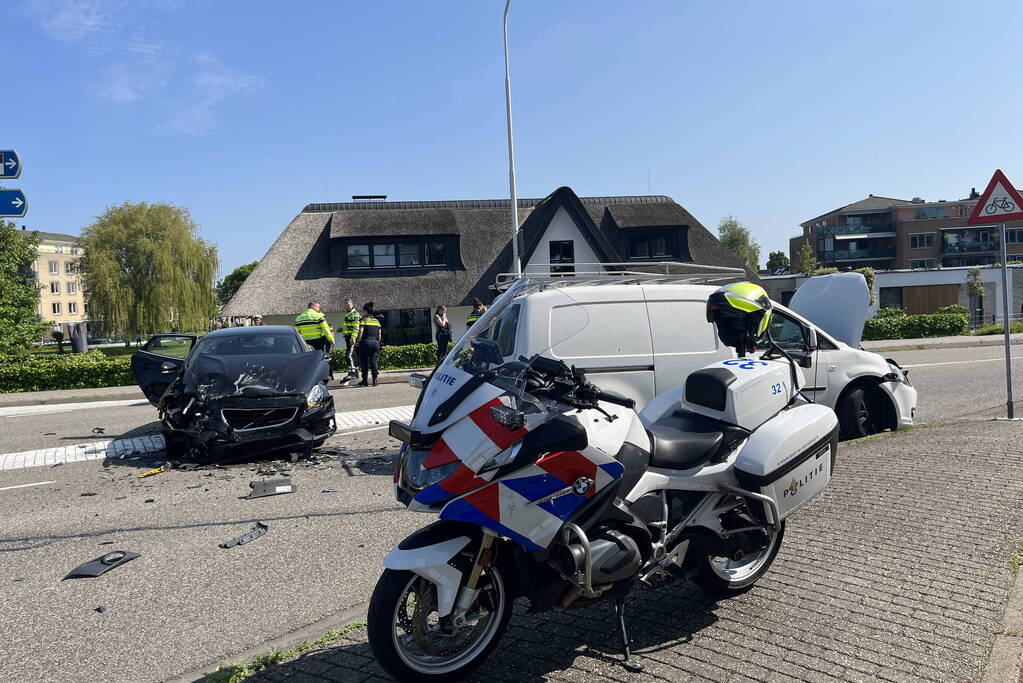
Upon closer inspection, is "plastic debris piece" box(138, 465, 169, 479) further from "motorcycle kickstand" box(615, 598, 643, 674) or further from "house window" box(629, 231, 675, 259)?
"house window" box(629, 231, 675, 259)

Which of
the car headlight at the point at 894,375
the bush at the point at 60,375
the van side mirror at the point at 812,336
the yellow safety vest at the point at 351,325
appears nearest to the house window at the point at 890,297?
the yellow safety vest at the point at 351,325

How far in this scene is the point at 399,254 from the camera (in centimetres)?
3238

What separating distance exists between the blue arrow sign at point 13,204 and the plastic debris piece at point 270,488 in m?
9.03

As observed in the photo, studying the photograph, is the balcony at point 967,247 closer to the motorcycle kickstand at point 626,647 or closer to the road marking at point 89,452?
the road marking at point 89,452

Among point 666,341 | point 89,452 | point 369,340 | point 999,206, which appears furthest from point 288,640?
point 369,340

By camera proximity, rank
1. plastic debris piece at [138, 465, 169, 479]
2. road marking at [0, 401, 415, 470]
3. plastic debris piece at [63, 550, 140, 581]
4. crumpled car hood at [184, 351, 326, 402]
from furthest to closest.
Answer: road marking at [0, 401, 415, 470]
crumpled car hood at [184, 351, 326, 402]
plastic debris piece at [138, 465, 169, 479]
plastic debris piece at [63, 550, 140, 581]

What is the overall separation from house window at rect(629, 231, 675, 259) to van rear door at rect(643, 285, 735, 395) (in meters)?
26.9

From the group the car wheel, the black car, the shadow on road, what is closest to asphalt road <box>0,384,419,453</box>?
the black car

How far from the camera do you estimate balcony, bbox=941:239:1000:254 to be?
82.6 meters

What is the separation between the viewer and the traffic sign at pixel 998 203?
→ 8.98 meters

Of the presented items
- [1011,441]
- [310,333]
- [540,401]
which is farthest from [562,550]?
[310,333]

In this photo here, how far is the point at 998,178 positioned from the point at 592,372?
619cm

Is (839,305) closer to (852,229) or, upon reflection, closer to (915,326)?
(915,326)

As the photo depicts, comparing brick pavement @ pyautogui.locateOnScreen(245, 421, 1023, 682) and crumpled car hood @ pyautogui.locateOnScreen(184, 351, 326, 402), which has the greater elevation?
crumpled car hood @ pyautogui.locateOnScreen(184, 351, 326, 402)
